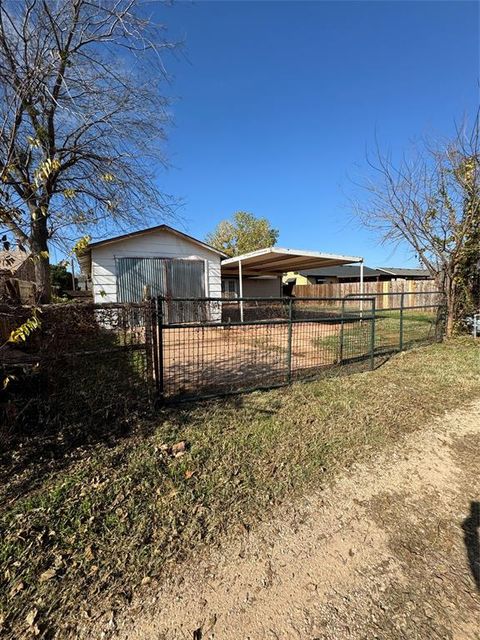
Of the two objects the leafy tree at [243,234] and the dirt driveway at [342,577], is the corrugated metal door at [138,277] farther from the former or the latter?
the leafy tree at [243,234]

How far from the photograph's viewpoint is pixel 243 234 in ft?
120

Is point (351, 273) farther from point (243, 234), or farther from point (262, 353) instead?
point (262, 353)

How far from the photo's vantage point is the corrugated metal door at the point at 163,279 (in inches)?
410

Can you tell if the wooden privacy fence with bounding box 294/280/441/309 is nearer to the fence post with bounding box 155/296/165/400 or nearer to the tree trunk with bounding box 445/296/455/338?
the tree trunk with bounding box 445/296/455/338

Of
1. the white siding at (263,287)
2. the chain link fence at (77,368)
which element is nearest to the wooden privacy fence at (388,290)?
the white siding at (263,287)

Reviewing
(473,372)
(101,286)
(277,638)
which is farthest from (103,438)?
(101,286)

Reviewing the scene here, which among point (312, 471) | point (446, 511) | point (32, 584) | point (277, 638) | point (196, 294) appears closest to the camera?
point (277, 638)

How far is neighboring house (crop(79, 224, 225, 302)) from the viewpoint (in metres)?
10.2

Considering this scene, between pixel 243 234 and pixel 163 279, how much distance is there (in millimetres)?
27361

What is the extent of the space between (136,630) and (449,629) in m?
1.43

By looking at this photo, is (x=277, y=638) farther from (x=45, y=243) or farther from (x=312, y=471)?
(x=45, y=243)

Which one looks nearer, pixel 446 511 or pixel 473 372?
pixel 446 511

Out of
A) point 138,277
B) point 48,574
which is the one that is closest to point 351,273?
point 138,277

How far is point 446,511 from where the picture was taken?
224cm
